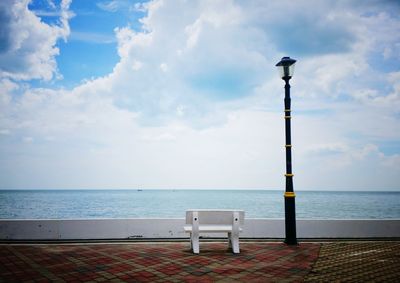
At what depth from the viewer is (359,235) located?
806 centimetres

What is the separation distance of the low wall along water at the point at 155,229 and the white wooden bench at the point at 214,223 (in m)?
1.46

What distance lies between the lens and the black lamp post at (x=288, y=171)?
23.7 feet

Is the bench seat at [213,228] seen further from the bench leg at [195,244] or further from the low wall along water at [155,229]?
the low wall along water at [155,229]

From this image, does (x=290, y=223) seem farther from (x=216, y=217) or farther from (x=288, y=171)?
(x=216, y=217)

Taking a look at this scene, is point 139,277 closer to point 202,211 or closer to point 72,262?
point 72,262

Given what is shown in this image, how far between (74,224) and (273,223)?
527 centimetres

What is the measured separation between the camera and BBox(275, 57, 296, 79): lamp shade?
782 cm

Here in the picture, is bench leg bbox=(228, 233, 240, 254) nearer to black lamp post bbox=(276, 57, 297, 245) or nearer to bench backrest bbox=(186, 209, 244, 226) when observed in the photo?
bench backrest bbox=(186, 209, 244, 226)

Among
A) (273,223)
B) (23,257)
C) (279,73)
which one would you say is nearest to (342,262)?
(273,223)

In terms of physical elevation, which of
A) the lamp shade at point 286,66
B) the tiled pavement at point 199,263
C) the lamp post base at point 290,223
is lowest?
the tiled pavement at point 199,263

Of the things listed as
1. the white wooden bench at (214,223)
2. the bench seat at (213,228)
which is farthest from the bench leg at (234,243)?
the bench seat at (213,228)

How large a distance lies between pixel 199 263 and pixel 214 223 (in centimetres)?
140

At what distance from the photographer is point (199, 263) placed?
5.30 metres

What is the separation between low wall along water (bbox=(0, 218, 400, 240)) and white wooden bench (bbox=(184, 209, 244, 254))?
1459 millimetres
